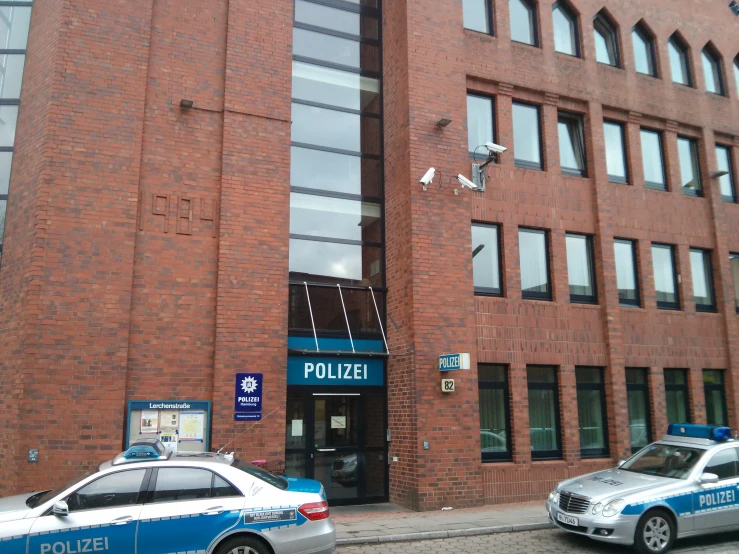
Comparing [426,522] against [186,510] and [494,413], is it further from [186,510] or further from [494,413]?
[186,510]

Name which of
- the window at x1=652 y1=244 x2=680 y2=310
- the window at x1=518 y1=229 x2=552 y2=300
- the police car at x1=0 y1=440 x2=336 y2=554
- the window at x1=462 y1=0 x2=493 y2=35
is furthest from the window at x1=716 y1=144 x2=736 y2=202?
the police car at x1=0 y1=440 x2=336 y2=554

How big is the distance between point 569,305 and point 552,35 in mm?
6581

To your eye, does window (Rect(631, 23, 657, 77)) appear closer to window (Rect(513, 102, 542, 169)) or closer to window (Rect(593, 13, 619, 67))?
window (Rect(593, 13, 619, 67))

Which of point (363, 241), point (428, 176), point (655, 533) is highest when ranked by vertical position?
point (428, 176)

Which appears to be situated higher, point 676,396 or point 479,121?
point 479,121

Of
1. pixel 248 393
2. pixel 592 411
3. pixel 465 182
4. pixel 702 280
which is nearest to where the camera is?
pixel 248 393

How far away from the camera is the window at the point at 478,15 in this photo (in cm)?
1498

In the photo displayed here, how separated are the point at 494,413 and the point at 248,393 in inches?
205

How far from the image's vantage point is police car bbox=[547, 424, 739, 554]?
854 cm

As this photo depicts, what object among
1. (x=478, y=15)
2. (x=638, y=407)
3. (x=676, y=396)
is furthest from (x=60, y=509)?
(x=676, y=396)

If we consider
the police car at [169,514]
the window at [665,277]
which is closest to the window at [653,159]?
the window at [665,277]

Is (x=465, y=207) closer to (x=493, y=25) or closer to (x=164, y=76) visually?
(x=493, y=25)

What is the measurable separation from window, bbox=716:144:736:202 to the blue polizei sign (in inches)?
538

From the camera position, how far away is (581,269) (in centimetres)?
1501
